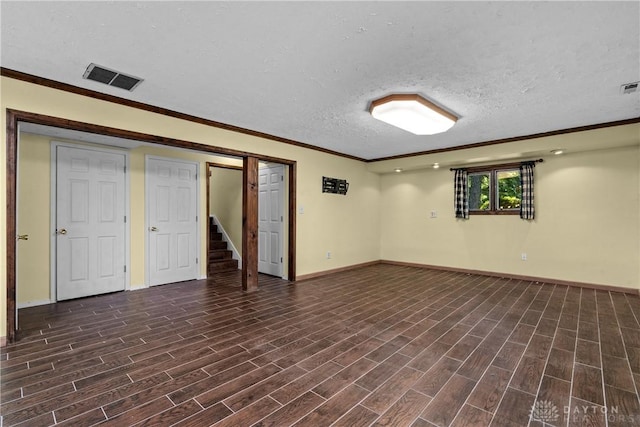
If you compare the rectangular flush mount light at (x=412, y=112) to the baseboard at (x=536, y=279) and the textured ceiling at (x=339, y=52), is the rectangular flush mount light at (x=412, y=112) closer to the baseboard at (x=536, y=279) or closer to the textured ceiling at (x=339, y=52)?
the textured ceiling at (x=339, y=52)

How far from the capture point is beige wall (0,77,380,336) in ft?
9.09

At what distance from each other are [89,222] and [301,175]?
3394 millimetres

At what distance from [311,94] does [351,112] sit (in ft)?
2.39

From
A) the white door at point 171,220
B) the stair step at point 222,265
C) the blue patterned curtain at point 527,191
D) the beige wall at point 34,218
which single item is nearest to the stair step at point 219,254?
the stair step at point 222,265

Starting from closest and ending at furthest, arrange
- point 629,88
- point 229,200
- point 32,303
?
point 629,88, point 32,303, point 229,200

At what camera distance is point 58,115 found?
291cm

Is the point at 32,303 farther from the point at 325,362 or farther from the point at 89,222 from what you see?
the point at 325,362

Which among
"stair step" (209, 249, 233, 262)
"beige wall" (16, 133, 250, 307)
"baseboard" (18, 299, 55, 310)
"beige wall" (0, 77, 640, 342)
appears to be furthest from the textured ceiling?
"stair step" (209, 249, 233, 262)

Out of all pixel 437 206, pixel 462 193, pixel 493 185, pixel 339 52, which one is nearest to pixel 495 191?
pixel 493 185

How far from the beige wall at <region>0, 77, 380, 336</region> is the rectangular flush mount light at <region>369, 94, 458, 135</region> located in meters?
2.23

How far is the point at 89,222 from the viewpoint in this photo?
4391mm

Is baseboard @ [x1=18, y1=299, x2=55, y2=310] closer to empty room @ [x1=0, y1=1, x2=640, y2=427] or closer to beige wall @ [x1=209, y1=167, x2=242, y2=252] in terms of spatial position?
empty room @ [x1=0, y1=1, x2=640, y2=427]

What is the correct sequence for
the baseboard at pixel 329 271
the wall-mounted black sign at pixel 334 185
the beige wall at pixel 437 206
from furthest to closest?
the wall-mounted black sign at pixel 334 185 → the baseboard at pixel 329 271 → the beige wall at pixel 437 206

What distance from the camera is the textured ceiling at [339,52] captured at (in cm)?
187
